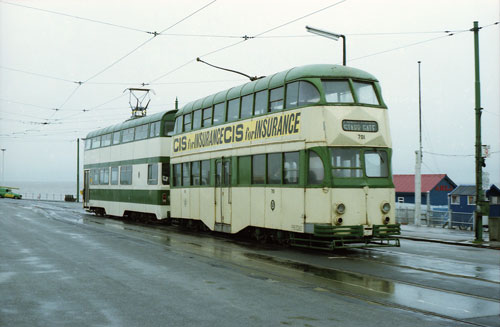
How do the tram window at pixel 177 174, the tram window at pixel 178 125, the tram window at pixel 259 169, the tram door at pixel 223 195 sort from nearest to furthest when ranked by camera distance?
1. the tram window at pixel 259 169
2. the tram door at pixel 223 195
3. the tram window at pixel 177 174
4. the tram window at pixel 178 125

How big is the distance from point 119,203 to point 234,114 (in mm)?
13655

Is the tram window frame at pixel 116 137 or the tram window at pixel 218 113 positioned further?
the tram window frame at pixel 116 137

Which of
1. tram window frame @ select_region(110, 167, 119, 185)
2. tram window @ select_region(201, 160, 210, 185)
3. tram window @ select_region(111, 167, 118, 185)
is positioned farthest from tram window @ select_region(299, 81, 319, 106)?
tram window @ select_region(111, 167, 118, 185)

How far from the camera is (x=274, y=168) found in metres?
16.0

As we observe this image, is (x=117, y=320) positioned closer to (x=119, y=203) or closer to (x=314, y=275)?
(x=314, y=275)

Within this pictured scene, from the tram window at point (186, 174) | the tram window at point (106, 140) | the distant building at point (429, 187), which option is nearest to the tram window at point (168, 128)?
the tram window at point (186, 174)

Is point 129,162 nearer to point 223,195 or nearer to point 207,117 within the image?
point 207,117

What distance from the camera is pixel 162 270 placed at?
1130 cm

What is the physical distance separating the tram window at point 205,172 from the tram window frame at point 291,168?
5.17 metres

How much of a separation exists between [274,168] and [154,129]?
11.0 meters

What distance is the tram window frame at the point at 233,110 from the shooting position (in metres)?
18.0

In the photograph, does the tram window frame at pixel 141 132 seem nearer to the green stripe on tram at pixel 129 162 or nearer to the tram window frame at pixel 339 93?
the green stripe on tram at pixel 129 162

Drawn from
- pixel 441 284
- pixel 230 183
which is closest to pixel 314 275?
pixel 441 284

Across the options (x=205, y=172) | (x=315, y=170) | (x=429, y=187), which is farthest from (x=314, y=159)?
(x=429, y=187)
